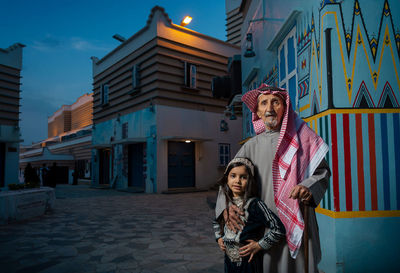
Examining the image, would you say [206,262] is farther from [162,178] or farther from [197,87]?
[197,87]

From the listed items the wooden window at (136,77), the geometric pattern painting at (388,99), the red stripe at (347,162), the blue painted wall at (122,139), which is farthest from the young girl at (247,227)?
the wooden window at (136,77)

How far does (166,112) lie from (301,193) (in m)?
13.4

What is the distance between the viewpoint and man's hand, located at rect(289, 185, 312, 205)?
6.73 feet

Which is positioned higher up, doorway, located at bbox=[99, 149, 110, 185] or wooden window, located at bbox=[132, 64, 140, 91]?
wooden window, located at bbox=[132, 64, 140, 91]

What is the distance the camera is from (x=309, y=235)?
221 cm

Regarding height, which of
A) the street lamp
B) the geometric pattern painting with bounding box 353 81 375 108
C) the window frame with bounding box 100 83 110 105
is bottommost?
the geometric pattern painting with bounding box 353 81 375 108

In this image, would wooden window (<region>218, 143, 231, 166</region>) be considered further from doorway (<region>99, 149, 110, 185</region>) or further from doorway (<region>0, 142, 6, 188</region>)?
doorway (<region>0, 142, 6, 188</region>)

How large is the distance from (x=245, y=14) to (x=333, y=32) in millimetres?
7122

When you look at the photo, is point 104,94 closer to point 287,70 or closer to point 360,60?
point 287,70

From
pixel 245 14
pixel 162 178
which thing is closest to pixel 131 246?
pixel 245 14

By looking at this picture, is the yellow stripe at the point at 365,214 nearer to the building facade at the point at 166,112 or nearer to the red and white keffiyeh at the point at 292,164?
the red and white keffiyeh at the point at 292,164

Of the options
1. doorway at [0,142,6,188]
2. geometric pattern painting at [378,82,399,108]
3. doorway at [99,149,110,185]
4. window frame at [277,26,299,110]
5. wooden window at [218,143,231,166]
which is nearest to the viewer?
geometric pattern painting at [378,82,399,108]

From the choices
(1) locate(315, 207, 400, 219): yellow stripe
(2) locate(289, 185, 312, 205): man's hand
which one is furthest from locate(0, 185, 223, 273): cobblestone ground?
(2) locate(289, 185, 312, 205): man's hand

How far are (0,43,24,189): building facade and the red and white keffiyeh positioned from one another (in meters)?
15.2
